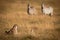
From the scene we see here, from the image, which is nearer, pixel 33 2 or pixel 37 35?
pixel 37 35

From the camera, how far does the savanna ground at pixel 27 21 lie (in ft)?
6.50

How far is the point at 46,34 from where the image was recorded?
2000 millimetres

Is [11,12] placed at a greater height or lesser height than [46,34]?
greater

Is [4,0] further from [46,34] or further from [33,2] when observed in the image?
[46,34]

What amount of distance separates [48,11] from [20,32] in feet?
1.38

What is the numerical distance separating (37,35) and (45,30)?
116mm

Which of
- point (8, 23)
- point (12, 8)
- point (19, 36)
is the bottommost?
point (19, 36)

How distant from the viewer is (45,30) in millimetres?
2033

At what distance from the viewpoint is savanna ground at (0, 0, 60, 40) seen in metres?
1.98

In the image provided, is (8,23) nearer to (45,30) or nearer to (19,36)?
(19,36)

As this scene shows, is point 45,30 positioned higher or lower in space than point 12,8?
lower

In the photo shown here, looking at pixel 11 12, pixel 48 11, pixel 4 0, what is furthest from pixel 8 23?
pixel 48 11

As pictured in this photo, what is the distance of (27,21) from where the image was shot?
2.08 meters

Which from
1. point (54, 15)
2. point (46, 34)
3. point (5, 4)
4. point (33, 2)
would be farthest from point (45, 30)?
point (5, 4)
